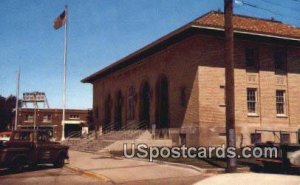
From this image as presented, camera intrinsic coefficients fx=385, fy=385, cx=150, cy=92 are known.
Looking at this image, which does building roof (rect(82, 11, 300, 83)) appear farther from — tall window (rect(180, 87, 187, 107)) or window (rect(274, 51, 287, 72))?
tall window (rect(180, 87, 187, 107))

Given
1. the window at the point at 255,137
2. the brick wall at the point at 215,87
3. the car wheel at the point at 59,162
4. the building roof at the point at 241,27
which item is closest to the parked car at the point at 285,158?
the car wheel at the point at 59,162

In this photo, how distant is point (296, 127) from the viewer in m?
31.4

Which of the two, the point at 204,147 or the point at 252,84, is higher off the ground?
the point at 252,84

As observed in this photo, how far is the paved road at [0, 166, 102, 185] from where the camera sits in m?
14.8

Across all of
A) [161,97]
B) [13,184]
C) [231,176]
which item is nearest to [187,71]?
[161,97]

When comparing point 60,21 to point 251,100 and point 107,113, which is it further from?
point 251,100

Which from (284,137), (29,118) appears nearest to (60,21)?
(284,137)

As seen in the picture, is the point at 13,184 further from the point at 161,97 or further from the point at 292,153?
the point at 161,97

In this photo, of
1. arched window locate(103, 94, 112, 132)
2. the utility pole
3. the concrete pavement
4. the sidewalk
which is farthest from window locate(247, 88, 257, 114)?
the concrete pavement

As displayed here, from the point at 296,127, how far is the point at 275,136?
2258mm

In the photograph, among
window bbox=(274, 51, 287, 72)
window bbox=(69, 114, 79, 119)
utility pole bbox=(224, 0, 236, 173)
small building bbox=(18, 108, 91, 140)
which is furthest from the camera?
window bbox=(69, 114, 79, 119)

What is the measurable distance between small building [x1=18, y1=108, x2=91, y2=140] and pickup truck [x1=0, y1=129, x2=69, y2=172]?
55.0 m

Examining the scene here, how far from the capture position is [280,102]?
31266mm

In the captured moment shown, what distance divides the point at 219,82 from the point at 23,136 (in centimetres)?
1559
